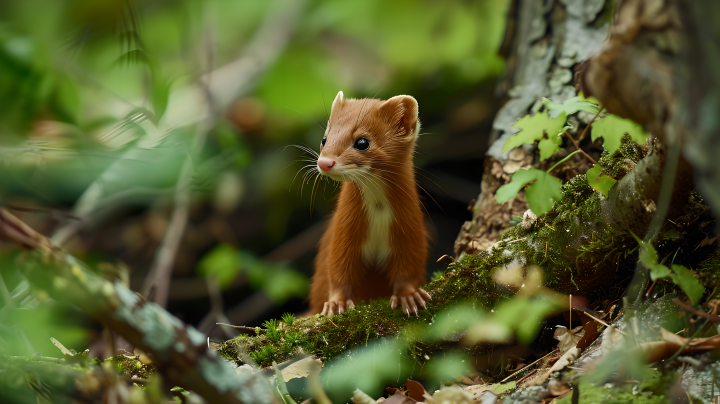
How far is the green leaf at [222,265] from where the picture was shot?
471 cm

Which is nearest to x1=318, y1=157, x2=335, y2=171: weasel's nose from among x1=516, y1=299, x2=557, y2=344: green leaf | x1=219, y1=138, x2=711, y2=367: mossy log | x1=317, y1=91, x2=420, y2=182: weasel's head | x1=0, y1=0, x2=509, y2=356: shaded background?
x1=317, y1=91, x2=420, y2=182: weasel's head

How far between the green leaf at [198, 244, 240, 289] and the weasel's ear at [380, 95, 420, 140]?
8.03ft

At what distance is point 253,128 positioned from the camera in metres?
5.44

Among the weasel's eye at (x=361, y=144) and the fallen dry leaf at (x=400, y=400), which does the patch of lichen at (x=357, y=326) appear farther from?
the weasel's eye at (x=361, y=144)

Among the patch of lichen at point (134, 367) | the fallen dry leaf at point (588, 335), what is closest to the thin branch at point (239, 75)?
the patch of lichen at point (134, 367)

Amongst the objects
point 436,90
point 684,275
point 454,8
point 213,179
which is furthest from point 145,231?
point 684,275

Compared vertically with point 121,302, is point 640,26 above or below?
above

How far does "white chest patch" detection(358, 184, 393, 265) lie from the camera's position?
10.2 ft

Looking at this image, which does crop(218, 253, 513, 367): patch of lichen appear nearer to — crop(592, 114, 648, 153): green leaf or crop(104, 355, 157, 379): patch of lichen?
crop(104, 355, 157, 379): patch of lichen

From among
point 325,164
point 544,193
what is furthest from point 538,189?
point 325,164

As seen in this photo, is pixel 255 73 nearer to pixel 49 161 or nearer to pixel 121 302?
pixel 49 161

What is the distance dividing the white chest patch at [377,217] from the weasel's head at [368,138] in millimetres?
158

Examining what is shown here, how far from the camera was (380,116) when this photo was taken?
10.3 feet

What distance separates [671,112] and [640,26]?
9.5 inches
